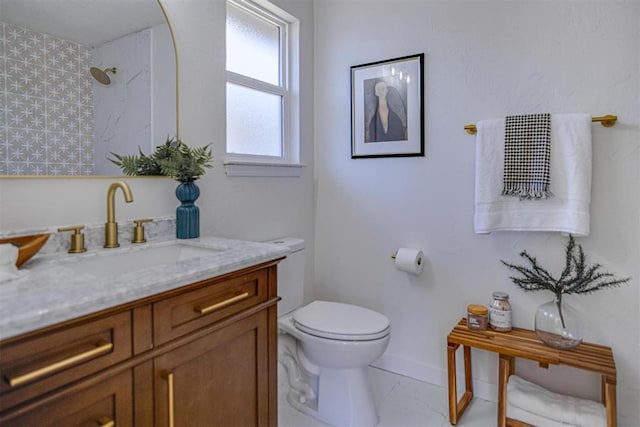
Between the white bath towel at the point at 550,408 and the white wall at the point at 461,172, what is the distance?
15 centimetres

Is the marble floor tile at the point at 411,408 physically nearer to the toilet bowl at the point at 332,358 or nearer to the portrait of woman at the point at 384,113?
the toilet bowl at the point at 332,358

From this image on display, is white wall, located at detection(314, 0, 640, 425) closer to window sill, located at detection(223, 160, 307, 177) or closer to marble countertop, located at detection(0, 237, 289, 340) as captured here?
window sill, located at detection(223, 160, 307, 177)

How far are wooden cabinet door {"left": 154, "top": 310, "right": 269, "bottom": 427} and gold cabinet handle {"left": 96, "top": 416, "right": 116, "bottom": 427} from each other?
0.11m

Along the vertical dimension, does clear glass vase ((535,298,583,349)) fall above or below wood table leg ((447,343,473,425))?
above

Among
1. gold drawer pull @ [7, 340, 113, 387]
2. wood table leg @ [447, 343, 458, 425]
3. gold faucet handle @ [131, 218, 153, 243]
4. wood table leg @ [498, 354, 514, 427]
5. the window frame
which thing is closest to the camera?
gold drawer pull @ [7, 340, 113, 387]

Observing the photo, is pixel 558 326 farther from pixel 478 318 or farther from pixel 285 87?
pixel 285 87

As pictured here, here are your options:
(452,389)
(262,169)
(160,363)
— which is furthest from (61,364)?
(452,389)

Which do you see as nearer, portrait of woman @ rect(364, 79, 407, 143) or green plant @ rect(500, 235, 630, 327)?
green plant @ rect(500, 235, 630, 327)

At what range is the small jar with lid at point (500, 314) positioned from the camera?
1.76 meters

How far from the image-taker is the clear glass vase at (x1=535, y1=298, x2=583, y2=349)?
5.21 feet

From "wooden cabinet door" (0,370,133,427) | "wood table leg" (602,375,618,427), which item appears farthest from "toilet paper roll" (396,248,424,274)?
"wooden cabinet door" (0,370,133,427)

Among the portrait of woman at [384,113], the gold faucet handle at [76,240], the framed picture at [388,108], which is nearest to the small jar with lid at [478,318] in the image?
the framed picture at [388,108]

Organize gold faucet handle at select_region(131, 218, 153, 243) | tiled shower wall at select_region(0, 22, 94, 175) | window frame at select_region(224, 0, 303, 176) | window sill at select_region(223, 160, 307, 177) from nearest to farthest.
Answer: tiled shower wall at select_region(0, 22, 94, 175) < gold faucet handle at select_region(131, 218, 153, 243) < window sill at select_region(223, 160, 307, 177) < window frame at select_region(224, 0, 303, 176)

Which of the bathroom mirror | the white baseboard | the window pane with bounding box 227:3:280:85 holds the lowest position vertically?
the white baseboard
